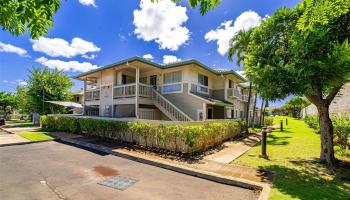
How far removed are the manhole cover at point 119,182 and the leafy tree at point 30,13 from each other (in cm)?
464

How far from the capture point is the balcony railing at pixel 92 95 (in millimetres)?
21628

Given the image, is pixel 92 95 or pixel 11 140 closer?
pixel 11 140

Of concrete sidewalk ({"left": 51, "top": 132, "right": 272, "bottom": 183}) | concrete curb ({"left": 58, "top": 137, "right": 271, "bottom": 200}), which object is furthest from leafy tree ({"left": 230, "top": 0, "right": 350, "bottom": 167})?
concrete curb ({"left": 58, "top": 137, "right": 271, "bottom": 200})

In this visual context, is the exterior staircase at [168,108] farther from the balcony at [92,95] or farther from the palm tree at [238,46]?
the palm tree at [238,46]

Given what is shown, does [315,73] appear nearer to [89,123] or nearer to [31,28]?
[31,28]

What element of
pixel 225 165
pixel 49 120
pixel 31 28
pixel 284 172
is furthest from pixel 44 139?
pixel 284 172

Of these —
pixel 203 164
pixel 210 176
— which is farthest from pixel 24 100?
pixel 210 176

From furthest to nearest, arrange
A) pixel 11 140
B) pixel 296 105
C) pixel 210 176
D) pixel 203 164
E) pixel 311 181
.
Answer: pixel 296 105
pixel 11 140
pixel 203 164
pixel 210 176
pixel 311 181

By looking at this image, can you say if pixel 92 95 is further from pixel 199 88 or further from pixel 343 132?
pixel 343 132

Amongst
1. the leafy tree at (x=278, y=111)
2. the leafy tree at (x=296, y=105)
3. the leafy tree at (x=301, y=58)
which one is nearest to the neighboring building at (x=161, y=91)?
the leafy tree at (x=301, y=58)

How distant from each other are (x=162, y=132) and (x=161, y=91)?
9.18m

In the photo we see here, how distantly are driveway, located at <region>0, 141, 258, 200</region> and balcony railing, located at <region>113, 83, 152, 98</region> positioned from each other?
8323 millimetres

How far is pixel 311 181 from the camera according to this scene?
6203mm

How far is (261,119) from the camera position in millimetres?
33375
